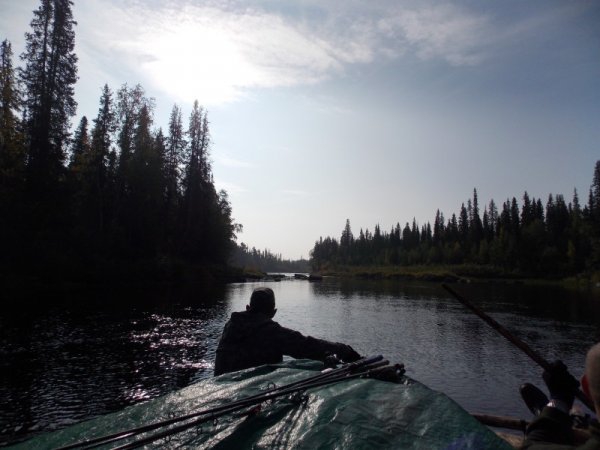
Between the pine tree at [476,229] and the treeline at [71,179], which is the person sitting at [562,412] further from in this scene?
the pine tree at [476,229]

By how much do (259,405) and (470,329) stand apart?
20358 millimetres

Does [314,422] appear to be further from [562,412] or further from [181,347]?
[181,347]

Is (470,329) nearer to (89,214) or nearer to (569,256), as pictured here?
(89,214)

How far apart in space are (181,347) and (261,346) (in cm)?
1049

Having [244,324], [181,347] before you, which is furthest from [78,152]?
[244,324]

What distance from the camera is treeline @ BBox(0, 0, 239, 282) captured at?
3045cm

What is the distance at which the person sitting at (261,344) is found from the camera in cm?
639

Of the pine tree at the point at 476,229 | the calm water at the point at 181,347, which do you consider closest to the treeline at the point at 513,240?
the pine tree at the point at 476,229

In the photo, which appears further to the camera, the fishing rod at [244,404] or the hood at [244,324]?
the hood at [244,324]

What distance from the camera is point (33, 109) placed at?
1323 inches

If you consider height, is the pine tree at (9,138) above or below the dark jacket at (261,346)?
above

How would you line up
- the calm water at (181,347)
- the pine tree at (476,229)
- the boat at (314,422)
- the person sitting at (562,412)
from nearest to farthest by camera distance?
the person sitting at (562,412), the boat at (314,422), the calm water at (181,347), the pine tree at (476,229)

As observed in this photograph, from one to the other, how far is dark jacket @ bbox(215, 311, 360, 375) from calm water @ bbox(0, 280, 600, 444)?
4.87 metres

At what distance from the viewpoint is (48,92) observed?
3478 centimetres
